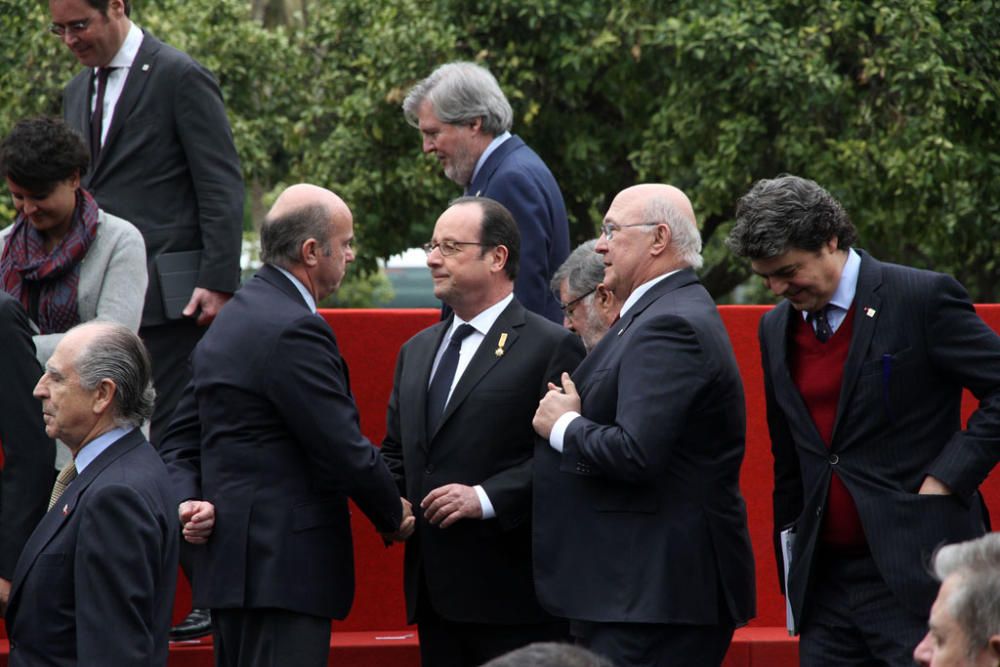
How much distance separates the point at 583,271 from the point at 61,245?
1.89 metres

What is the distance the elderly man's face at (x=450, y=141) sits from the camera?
6.46 metres

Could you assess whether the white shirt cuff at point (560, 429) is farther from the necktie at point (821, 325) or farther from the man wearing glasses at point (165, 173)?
the man wearing glasses at point (165, 173)

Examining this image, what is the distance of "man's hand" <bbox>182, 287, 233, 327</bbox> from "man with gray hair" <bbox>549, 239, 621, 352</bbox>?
1291 millimetres

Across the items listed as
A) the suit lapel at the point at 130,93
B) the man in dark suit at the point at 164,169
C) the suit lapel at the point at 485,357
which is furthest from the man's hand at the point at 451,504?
the suit lapel at the point at 130,93

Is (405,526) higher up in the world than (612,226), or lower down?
lower down

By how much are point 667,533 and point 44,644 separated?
1.82 m

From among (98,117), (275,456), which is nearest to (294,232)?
(275,456)

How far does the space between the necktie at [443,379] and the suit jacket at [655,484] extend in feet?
1.94

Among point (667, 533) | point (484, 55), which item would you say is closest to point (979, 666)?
point (667, 533)

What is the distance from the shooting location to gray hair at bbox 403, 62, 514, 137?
6.41 m

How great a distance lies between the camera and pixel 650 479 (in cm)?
498

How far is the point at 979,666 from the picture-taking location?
11.0ft

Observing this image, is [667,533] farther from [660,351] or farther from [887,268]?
[887,268]

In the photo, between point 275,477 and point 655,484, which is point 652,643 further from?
point 275,477
